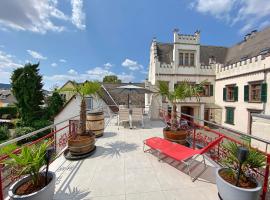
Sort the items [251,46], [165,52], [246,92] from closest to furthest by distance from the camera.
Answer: [246,92] → [251,46] → [165,52]

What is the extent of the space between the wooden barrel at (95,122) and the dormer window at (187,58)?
13.1 metres

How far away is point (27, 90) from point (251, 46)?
2743 cm

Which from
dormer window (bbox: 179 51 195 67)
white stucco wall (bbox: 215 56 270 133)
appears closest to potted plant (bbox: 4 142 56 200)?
white stucco wall (bbox: 215 56 270 133)

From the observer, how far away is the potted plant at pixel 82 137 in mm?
4062

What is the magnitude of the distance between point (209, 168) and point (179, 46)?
14934mm

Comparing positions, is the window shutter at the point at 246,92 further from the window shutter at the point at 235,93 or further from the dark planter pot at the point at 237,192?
the dark planter pot at the point at 237,192

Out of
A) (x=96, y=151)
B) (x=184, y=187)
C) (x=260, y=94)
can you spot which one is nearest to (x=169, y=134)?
(x=184, y=187)

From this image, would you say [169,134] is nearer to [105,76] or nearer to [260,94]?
[260,94]

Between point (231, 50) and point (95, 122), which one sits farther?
point (231, 50)

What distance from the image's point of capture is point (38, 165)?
2.23 m

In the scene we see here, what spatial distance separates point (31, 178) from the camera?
2.32 m

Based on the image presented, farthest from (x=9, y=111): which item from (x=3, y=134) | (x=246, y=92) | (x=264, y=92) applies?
(x=264, y=92)

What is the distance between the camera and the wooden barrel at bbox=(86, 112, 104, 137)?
5949 mm

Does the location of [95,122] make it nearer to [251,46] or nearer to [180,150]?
[180,150]
